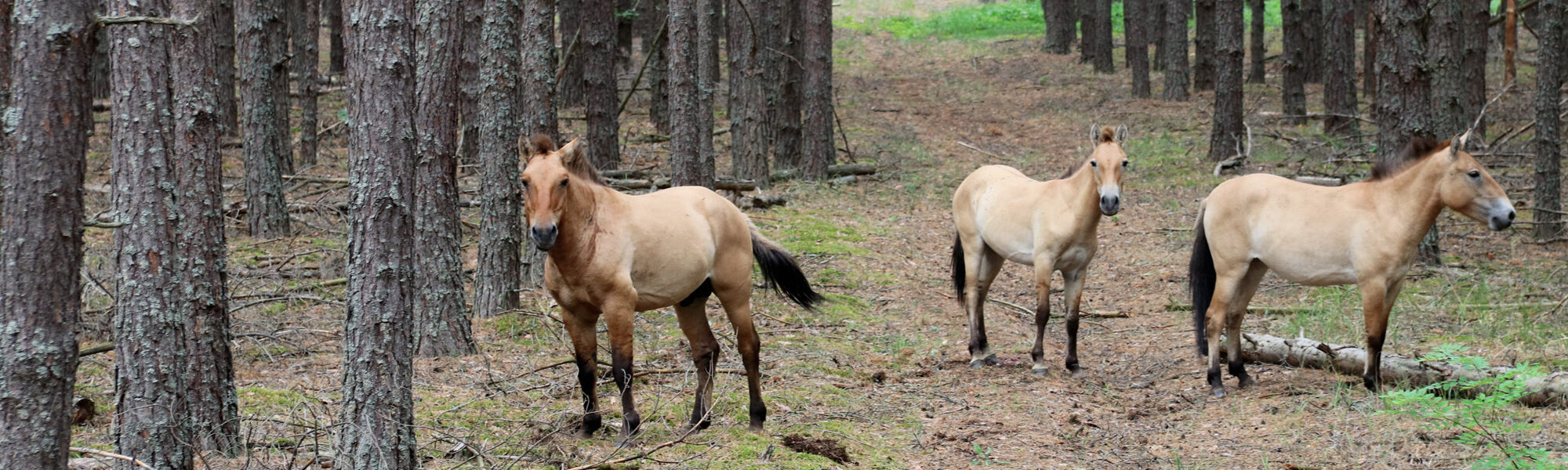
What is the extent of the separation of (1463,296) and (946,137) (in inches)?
541

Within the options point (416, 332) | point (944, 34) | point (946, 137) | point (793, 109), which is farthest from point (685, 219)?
point (944, 34)

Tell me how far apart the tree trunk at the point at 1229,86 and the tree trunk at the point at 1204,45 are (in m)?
5.91

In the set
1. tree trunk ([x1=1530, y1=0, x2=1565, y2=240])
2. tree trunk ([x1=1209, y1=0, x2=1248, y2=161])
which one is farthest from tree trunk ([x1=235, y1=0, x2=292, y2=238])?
tree trunk ([x1=1209, y1=0, x2=1248, y2=161])

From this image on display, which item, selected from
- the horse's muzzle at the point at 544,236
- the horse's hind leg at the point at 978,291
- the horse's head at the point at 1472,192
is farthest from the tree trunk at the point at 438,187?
the horse's head at the point at 1472,192

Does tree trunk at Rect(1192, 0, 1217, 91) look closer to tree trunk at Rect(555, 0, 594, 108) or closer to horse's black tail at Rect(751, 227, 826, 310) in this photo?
tree trunk at Rect(555, 0, 594, 108)

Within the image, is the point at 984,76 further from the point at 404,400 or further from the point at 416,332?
the point at 404,400

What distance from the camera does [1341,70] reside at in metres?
20.1

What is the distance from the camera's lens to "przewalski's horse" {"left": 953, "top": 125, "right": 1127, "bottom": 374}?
8.69 metres

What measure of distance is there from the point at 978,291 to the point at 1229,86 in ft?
37.2

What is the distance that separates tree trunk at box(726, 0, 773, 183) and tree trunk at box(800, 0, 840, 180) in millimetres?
1617

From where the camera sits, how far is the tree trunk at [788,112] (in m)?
18.5

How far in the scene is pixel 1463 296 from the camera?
10156 mm

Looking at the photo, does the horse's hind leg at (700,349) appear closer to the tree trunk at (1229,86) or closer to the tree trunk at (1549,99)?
the tree trunk at (1549,99)

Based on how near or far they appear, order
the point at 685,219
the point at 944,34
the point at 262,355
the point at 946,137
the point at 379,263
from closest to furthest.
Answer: the point at 379,263 → the point at 685,219 → the point at 262,355 → the point at 946,137 → the point at 944,34
